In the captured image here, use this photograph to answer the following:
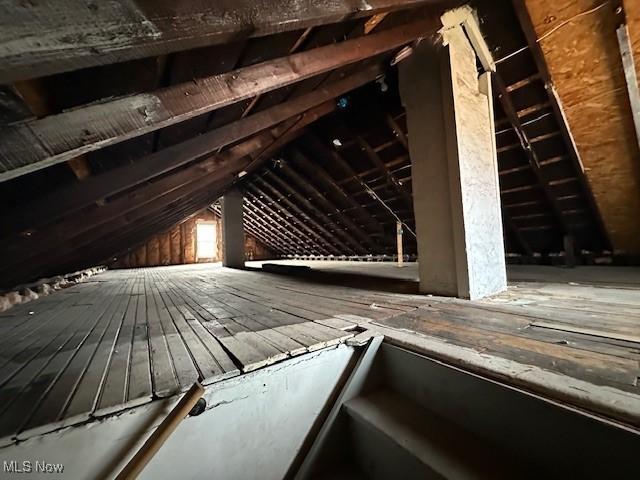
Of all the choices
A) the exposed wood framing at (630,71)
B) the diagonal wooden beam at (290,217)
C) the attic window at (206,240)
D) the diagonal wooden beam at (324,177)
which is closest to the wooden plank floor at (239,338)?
the exposed wood framing at (630,71)

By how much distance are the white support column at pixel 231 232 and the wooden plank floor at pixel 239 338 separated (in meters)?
5.13

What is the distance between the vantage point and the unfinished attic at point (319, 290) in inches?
34.0

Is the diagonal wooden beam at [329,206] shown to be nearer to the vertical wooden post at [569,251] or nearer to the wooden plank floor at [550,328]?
the vertical wooden post at [569,251]

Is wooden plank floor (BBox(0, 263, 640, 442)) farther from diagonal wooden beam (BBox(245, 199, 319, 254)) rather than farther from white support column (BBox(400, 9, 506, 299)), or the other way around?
diagonal wooden beam (BBox(245, 199, 319, 254))

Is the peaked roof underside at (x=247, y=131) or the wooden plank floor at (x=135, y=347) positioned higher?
the peaked roof underside at (x=247, y=131)

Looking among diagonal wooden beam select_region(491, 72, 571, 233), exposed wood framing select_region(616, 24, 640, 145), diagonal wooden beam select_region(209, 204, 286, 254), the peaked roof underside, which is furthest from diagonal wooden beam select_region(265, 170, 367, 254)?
exposed wood framing select_region(616, 24, 640, 145)

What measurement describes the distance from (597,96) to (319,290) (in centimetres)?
388

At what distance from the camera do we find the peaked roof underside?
1.08 meters

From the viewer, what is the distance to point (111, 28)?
792mm

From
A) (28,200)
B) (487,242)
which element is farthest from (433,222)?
(28,200)

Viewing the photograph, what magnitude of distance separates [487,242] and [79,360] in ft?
9.96

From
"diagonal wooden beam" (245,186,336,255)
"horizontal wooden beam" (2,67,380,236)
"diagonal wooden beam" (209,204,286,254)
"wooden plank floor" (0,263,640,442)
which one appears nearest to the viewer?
"wooden plank floor" (0,263,640,442)

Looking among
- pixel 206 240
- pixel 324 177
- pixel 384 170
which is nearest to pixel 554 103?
pixel 384 170

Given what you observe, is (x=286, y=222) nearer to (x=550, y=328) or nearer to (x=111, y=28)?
(x=550, y=328)
